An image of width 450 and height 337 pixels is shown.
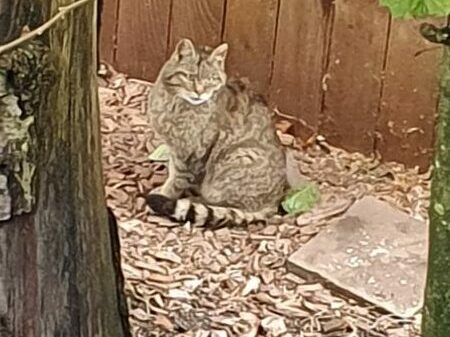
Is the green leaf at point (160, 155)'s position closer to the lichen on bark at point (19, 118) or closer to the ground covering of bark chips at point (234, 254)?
the ground covering of bark chips at point (234, 254)

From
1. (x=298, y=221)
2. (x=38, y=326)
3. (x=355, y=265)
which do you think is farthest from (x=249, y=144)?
(x=38, y=326)

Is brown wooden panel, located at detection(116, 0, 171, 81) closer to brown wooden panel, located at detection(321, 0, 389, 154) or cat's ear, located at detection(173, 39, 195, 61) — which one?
cat's ear, located at detection(173, 39, 195, 61)

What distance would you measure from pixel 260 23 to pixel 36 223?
81.1 inches

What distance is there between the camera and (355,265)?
3510 mm

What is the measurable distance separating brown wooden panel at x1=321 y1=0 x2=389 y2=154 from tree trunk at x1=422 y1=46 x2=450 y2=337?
189 centimetres

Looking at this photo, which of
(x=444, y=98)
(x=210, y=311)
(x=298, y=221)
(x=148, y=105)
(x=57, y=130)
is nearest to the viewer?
(x=444, y=98)

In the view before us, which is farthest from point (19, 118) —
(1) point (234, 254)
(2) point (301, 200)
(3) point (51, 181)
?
(2) point (301, 200)

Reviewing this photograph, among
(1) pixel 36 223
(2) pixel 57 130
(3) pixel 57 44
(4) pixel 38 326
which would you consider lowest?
(4) pixel 38 326

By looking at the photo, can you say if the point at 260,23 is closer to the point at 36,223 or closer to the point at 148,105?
the point at 148,105

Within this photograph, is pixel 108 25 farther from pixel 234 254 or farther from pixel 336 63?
pixel 234 254

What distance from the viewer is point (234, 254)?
143 inches

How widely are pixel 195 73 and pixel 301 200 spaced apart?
50 cm

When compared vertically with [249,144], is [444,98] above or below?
above

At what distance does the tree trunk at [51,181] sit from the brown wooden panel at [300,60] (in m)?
1.73
